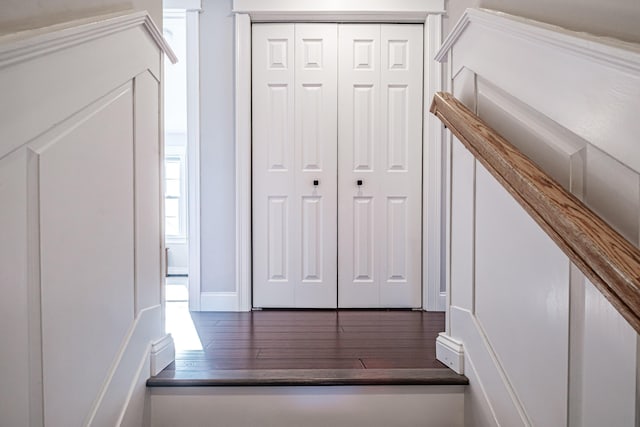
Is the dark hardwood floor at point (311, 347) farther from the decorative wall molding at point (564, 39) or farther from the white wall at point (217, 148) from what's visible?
the decorative wall molding at point (564, 39)

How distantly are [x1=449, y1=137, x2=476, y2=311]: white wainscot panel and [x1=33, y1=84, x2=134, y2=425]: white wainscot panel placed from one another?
107 cm

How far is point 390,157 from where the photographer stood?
3008mm

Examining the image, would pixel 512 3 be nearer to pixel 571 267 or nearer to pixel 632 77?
pixel 632 77

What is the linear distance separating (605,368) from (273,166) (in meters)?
2.40

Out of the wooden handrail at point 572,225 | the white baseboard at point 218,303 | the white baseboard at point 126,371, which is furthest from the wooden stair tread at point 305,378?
the white baseboard at point 218,303

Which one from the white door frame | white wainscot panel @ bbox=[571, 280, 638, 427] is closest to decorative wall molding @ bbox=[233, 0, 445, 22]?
the white door frame

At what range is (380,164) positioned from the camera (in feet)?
9.87

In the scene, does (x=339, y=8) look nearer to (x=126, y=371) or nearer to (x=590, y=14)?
(x=590, y=14)

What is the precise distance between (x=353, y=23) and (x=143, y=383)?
8.25 feet

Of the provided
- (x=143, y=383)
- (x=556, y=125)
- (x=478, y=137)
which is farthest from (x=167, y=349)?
(x=556, y=125)

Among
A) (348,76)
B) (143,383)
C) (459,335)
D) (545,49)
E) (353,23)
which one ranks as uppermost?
(353,23)

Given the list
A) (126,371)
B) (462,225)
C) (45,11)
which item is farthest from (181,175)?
(45,11)

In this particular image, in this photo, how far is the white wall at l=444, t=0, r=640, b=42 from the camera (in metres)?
0.78

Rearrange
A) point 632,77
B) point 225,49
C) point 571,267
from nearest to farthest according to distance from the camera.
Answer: point 632,77
point 571,267
point 225,49
